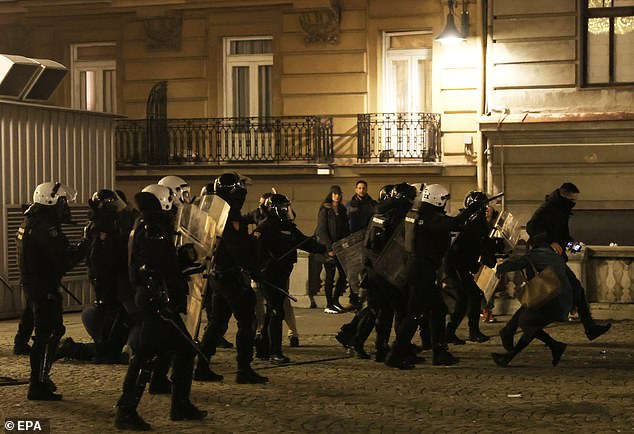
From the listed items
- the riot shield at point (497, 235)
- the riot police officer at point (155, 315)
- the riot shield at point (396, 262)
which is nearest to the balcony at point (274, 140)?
the riot shield at point (497, 235)

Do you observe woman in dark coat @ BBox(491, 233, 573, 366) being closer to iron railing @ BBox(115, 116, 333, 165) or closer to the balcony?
the balcony

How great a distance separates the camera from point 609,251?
17.4 meters

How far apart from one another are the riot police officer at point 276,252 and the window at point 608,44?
11.5 metres

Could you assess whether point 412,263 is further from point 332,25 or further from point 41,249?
point 332,25

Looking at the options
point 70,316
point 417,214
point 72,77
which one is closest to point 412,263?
point 417,214

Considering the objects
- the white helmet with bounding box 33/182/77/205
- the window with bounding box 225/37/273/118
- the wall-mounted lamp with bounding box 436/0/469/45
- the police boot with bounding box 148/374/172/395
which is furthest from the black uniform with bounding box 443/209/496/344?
the window with bounding box 225/37/273/118

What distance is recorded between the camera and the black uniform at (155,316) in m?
9.56

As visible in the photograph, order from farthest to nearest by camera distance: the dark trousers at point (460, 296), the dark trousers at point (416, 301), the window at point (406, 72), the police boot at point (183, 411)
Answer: the window at point (406, 72) < the dark trousers at point (460, 296) < the dark trousers at point (416, 301) < the police boot at point (183, 411)

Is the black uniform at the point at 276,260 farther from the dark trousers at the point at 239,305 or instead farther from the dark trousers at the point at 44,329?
the dark trousers at the point at 44,329

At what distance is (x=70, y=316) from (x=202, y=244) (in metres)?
7.39

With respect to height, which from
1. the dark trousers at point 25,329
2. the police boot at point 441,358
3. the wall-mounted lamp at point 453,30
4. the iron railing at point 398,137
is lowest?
the police boot at point 441,358

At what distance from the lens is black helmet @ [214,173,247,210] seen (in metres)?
11.9

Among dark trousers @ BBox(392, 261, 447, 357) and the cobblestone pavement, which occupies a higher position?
dark trousers @ BBox(392, 261, 447, 357)

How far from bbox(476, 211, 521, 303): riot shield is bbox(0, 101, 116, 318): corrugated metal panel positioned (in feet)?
19.3
